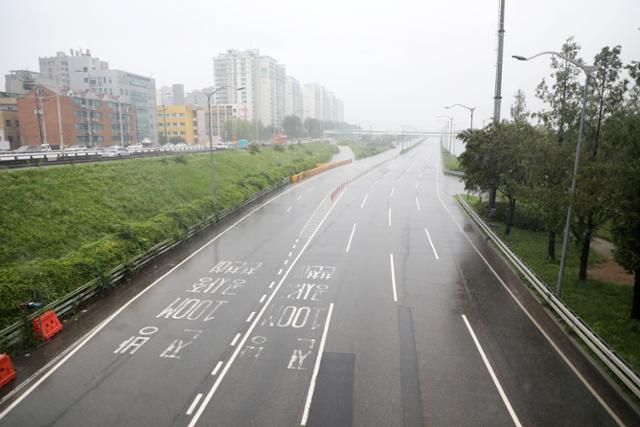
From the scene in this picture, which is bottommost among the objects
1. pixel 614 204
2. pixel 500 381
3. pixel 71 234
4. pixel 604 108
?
pixel 500 381

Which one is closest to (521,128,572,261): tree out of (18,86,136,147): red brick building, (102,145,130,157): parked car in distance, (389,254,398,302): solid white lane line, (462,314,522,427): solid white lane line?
(462,314,522,427): solid white lane line

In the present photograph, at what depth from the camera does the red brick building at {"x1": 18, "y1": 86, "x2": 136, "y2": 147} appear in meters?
74.3

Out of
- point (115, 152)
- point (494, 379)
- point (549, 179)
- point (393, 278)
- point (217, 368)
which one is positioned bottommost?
point (494, 379)

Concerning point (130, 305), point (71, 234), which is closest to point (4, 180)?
point (71, 234)

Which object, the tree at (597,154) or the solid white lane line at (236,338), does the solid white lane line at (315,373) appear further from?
the tree at (597,154)

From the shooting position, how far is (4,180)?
24734 mm

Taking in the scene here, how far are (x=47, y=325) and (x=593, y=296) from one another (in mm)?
21720

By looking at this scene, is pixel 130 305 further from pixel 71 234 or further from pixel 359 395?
pixel 359 395

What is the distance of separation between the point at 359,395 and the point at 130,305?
427 inches

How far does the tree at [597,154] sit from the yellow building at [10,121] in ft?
276

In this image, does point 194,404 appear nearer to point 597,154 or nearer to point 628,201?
point 628,201

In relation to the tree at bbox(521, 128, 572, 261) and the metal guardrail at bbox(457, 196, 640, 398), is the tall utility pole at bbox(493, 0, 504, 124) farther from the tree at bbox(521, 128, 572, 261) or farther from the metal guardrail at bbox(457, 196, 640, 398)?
the metal guardrail at bbox(457, 196, 640, 398)

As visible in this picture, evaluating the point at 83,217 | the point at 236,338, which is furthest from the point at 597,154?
the point at 83,217

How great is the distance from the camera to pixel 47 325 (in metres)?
15.0
